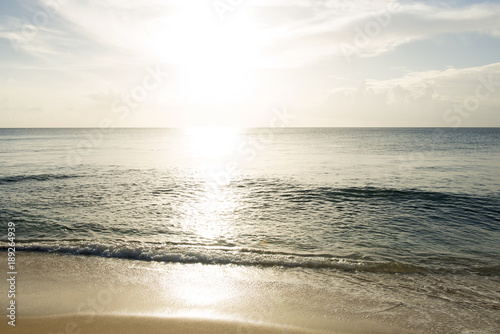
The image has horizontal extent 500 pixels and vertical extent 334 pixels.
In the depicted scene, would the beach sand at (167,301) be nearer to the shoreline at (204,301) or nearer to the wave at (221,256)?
the shoreline at (204,301)

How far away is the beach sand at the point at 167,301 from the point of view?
5750 mm

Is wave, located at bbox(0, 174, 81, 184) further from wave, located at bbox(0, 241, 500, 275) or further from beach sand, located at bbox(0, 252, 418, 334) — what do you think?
beach sand, located at bbox(0, 252, 418, 334)

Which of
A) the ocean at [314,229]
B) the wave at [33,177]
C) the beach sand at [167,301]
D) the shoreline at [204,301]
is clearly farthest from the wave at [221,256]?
the wave at [33,177]

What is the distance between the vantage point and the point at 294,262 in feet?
30.2

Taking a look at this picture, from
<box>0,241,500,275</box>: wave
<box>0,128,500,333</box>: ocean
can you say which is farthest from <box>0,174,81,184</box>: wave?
<box>0,241,500,275</box>: wave

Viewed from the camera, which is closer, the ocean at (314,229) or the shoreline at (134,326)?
the shoreline at (134,326)

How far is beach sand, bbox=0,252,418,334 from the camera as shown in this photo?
226 inches

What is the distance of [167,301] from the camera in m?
6.70

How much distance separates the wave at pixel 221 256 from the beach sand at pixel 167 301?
0.56m

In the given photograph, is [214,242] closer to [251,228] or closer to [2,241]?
[251,228]

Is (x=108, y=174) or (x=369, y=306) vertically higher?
(x=108, y=174)

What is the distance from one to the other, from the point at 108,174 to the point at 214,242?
65.5 feet

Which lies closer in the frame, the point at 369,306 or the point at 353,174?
the point at 369,306

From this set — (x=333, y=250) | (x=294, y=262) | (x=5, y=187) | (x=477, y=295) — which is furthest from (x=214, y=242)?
(x=5, y=187)
